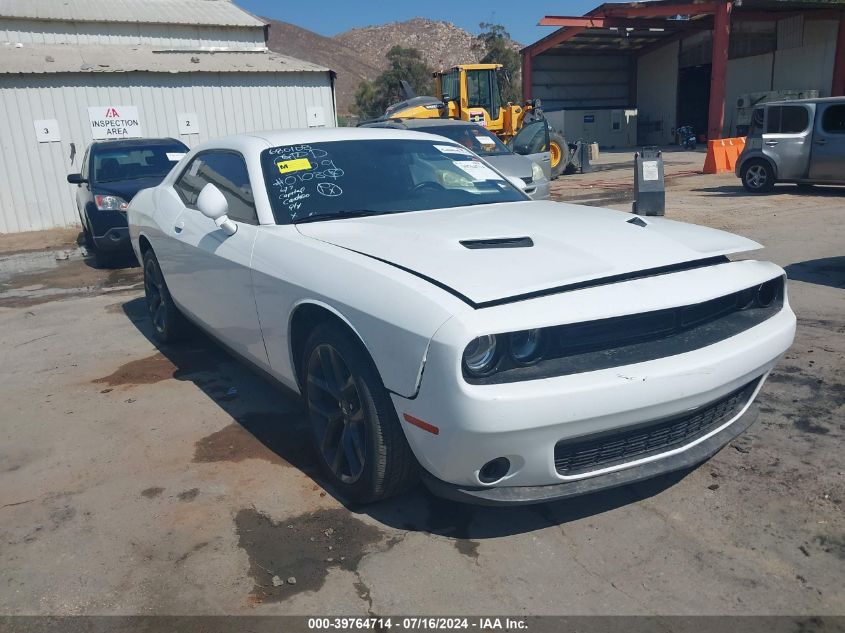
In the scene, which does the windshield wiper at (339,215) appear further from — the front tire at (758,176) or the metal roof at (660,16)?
the metal roof at (660,16)

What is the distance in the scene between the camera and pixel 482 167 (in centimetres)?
439

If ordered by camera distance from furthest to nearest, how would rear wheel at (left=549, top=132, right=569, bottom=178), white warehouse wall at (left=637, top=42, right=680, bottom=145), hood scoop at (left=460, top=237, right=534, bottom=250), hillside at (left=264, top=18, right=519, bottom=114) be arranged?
1. hillside at (left=264, top=18, right=519, bottom=114)
2. white warehouse wall at (left=637, top=42, right=680, bottom=145)
3. rear wheel at (left=549, top=132, right=569, bottom=178)
4. hood scoop at (left=460, top=237, right=534, bottom=250)

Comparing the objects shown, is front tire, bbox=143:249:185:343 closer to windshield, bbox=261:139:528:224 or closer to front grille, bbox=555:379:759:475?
windshield, bbox=261:139:528:224

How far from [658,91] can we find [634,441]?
3657cm

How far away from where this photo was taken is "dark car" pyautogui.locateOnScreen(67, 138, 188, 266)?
8.76 meters

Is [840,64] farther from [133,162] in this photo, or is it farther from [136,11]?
[133,162]

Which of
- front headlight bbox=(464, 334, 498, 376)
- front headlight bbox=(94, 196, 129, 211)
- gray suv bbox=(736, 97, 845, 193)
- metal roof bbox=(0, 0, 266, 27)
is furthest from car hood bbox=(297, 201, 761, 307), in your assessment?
metal roof bbox=(0, 0, 266, 27)

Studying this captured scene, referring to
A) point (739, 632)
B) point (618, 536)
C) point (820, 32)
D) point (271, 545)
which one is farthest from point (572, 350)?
point (820, 32)

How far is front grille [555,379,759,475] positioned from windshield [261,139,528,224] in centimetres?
172

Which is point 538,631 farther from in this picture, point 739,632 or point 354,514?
point 354,514

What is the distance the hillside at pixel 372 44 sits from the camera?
96562 mm

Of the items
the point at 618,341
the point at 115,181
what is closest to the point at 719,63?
the point at 115,181

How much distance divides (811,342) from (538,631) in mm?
3487

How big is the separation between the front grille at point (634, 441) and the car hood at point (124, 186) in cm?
783
